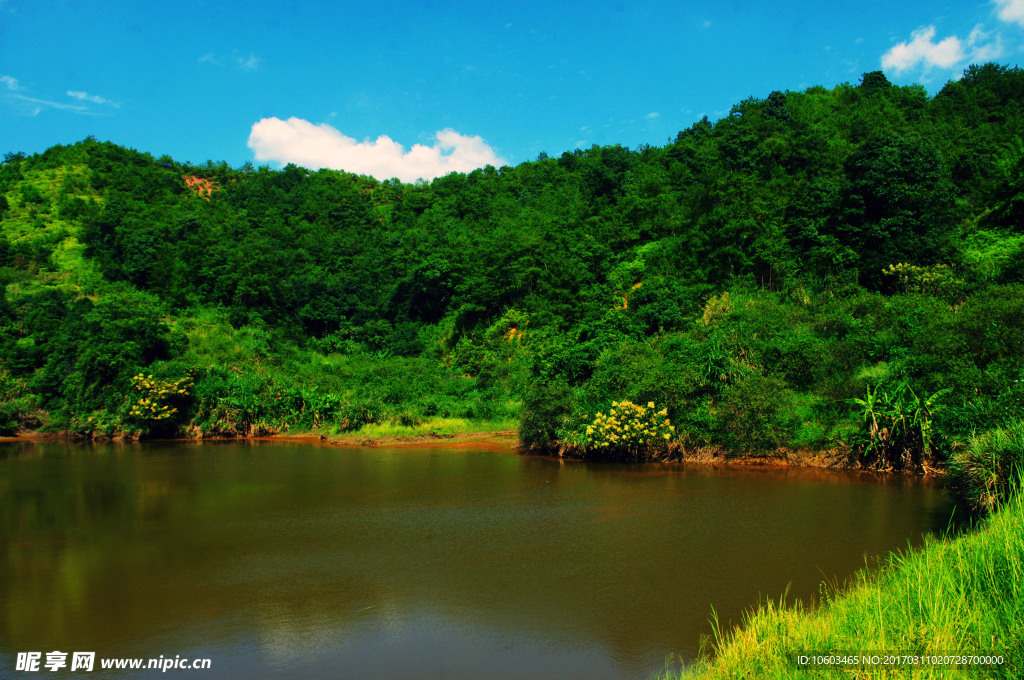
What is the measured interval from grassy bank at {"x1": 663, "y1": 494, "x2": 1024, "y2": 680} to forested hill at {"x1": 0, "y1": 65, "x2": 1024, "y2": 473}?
7.14 meters

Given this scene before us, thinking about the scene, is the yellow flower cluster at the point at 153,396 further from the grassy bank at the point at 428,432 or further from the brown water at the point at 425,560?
the brown water at the point at 425,560

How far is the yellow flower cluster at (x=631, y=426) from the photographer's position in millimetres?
18156

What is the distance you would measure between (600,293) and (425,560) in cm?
2051

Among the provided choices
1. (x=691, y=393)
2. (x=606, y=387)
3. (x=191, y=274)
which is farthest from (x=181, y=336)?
(x=691, y=393)

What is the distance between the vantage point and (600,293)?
29875 mm

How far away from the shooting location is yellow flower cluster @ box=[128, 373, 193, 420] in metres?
25.6

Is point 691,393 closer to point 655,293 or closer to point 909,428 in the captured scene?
point 909,428

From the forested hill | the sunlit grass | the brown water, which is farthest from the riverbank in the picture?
the brown water

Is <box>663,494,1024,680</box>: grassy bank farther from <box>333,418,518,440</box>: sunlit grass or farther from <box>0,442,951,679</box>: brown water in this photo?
<box>333,418,518,440</box>: sunlit grass

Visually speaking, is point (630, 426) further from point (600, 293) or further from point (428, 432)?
point (600, 293)

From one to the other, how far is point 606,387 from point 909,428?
792cm

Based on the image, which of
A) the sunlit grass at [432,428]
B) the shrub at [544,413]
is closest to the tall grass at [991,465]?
the shrub at [544,413]

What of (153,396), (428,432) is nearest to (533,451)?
(428,432)

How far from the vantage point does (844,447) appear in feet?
55.3
